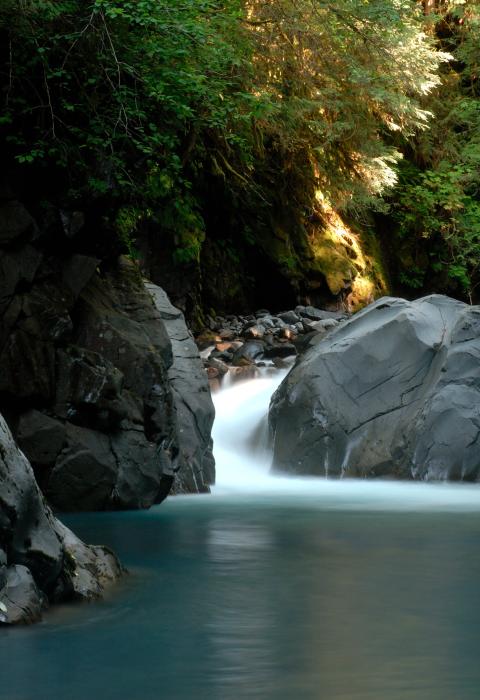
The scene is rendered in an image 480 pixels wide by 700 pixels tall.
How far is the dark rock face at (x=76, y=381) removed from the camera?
28.6ft

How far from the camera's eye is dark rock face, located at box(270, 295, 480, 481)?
11.9 metres

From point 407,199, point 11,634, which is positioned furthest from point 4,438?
point 407,199

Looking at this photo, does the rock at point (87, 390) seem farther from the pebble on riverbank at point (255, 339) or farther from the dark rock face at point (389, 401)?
the pebble on riverbank at point (255, 339)

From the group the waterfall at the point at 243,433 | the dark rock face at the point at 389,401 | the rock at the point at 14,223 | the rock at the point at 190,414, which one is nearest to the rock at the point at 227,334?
the waterfall at the point at 243,433

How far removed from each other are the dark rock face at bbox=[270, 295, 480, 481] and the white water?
290 millimetres

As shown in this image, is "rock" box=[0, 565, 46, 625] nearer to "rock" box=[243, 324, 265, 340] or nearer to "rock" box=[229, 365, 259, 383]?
"rock" box=[229, 365, 259, 383]

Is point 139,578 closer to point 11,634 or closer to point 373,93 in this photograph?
point 11,634

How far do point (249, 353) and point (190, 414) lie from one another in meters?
5.74

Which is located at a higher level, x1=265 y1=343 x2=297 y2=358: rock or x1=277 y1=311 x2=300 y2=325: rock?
x1=277 y1=311 x2=300 y2=325: rock

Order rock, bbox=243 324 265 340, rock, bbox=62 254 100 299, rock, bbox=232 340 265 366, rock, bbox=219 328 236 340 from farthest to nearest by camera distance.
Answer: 1. rock, bbox=219 328 236 340
2. rock, bbox=243 324 265 340
3. rock, bbox=232 340 265 366
4. rock, bbox=62 254 100 299

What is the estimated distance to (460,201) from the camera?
23.1m

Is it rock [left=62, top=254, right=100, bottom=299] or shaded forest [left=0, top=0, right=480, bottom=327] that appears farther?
rock [left=62, top=254, right=100, bottom=299]

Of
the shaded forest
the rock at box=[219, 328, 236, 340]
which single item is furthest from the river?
the rock at box=[219, 328, 236, 340]

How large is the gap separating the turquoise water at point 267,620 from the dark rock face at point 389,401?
335 centimetres
